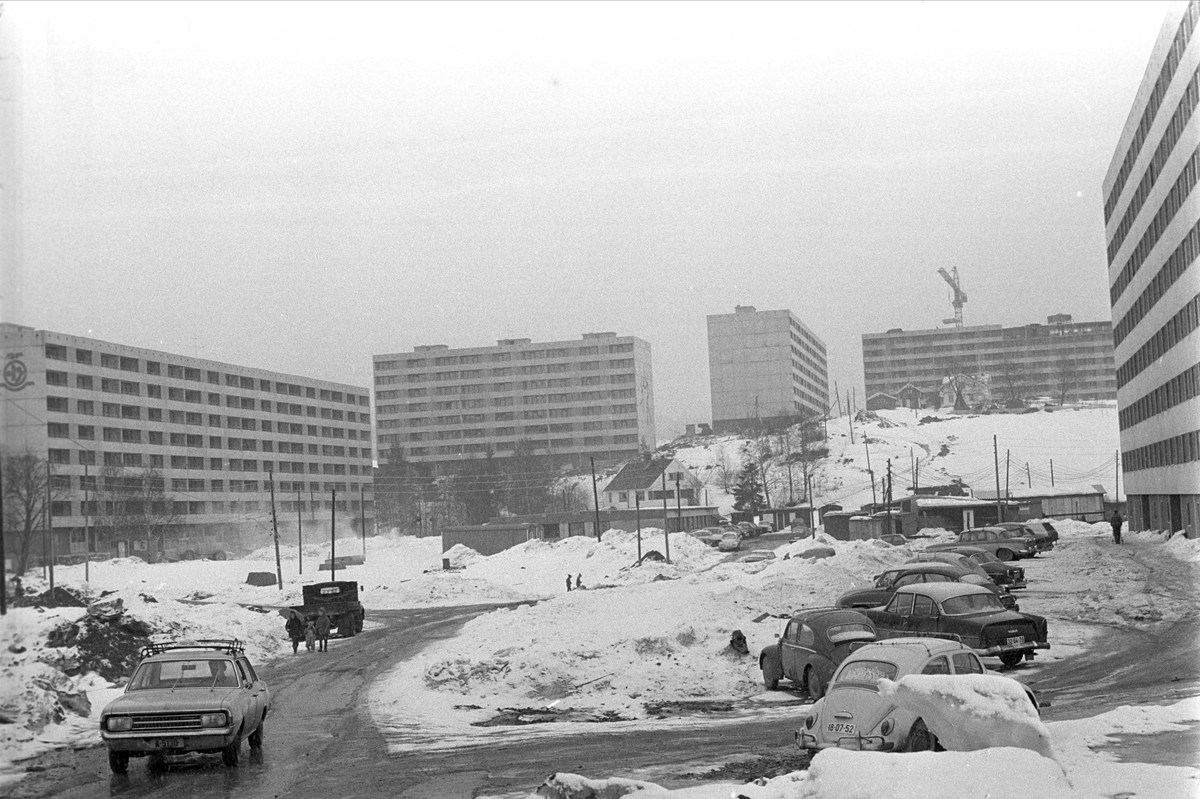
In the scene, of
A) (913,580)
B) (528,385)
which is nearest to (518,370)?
(528,385)

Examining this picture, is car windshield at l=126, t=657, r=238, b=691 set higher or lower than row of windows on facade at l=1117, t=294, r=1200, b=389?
lower

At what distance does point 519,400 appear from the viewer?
5295 inches

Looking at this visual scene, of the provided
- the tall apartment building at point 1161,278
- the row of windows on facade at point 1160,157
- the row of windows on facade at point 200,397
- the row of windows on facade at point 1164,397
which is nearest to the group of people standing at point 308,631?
the row of windows on facade at point 200,397

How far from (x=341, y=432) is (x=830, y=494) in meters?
58.1

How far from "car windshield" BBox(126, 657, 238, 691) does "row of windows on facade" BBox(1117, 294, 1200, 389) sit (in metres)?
42.3

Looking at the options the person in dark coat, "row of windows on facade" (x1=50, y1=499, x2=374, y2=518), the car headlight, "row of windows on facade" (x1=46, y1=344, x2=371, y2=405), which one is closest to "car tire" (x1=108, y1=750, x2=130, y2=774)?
the car headlight

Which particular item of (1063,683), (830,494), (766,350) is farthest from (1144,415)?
(766,350)

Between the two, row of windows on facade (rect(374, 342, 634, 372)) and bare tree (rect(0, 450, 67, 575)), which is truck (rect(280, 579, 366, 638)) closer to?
bare tree (rect(0, 450, 67, 575))

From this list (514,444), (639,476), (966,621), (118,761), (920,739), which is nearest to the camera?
(920,739)

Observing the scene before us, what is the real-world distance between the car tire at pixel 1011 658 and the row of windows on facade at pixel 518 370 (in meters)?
114

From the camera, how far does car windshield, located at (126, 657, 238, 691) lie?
14805 mm

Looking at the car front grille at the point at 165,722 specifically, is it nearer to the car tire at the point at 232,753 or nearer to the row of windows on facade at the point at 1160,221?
the car tire at the point at 232,753

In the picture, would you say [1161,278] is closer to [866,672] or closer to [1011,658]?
[1011,658]

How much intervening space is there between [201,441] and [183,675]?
6680cm
